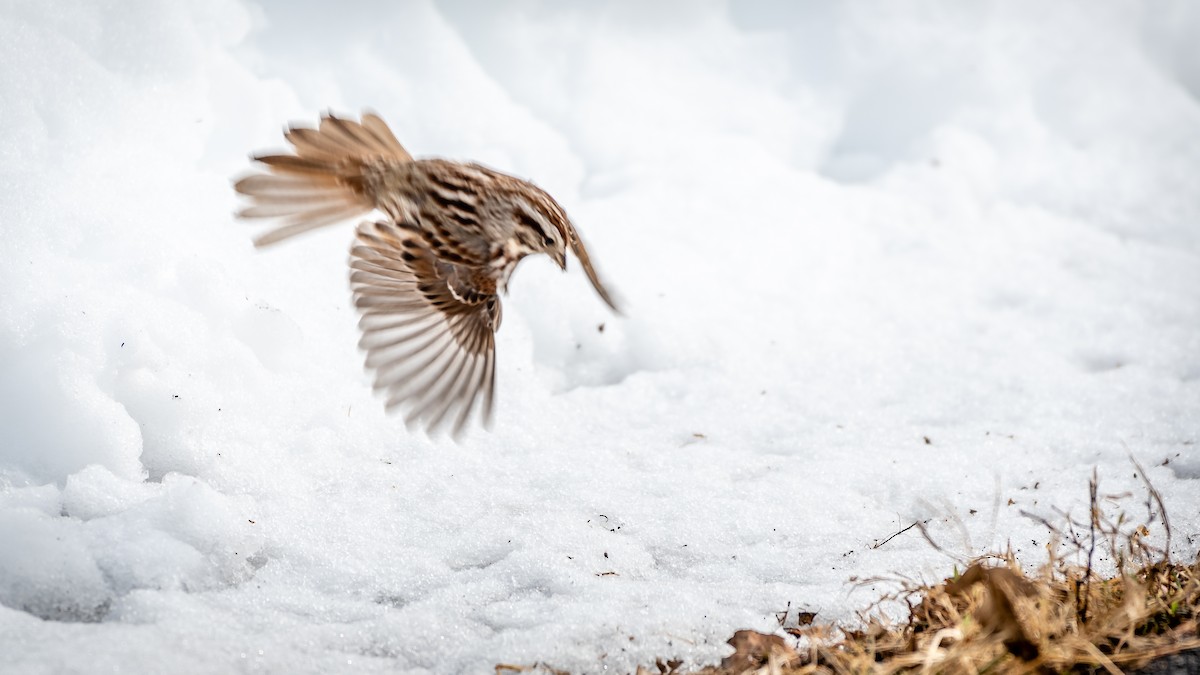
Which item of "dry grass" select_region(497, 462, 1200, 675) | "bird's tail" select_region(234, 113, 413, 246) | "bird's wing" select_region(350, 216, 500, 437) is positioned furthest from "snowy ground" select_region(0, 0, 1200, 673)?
"bird's tail" select_region(234, 113, 413, 246)

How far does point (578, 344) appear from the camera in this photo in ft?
13.4

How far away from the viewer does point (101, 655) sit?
2.04 metres

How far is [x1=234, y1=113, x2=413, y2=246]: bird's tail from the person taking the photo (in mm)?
2697

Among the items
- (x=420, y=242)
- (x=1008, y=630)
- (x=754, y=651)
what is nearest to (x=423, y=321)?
(x=420, y=242)

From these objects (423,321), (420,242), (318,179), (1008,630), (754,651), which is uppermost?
(318,179)

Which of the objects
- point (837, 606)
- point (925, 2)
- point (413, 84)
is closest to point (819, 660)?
point (837, 606)

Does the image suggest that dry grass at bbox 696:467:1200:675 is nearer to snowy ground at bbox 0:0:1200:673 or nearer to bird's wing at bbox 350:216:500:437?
snowy ground at bbox 0:0:1200:673

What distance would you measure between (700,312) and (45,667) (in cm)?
296

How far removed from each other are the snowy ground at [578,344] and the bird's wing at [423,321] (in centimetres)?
48

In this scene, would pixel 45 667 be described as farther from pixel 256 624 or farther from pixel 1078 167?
pixel 1078 167

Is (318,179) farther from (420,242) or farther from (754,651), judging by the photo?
(754,651)

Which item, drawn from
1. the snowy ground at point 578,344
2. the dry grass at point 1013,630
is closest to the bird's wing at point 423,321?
the snowy ground at point 578,344

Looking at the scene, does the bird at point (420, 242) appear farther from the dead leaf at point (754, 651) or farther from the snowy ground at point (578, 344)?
the dead leaf at point (754, 651)

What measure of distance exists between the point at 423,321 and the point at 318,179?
20.1 inches
